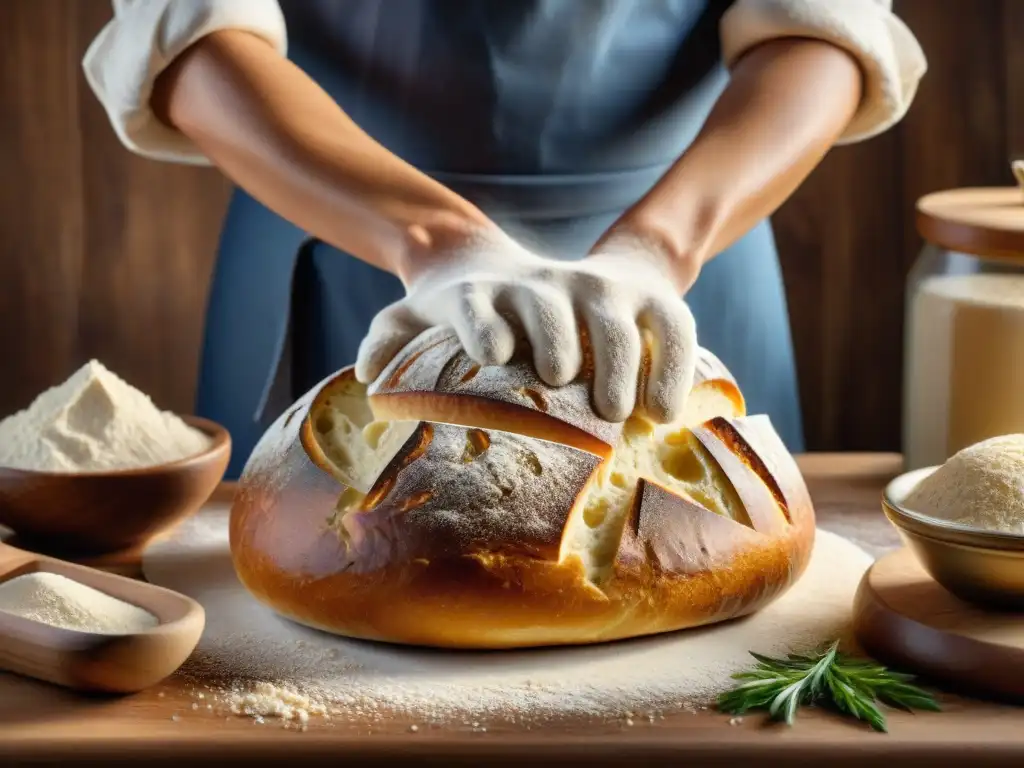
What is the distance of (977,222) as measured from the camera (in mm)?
1501

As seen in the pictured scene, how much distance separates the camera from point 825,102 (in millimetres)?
1581

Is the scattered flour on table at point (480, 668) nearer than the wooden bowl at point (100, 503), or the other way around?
the scattered flour on table at point (480, 668)

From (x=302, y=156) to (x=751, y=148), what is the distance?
464 mm

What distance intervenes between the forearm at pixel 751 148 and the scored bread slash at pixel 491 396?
9.3 inches

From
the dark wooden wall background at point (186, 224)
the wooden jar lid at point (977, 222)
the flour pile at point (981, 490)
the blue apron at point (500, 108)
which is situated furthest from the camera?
the dark wooden wall background at point (186, 224)

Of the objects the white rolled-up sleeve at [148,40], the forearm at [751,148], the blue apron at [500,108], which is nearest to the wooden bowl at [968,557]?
the forearm at [751,148]

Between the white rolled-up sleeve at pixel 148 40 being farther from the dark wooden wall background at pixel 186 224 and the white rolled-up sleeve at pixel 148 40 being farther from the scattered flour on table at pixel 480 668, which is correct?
the dark wooden wall background at pixel 186 224

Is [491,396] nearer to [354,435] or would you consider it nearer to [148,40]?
[354,435]

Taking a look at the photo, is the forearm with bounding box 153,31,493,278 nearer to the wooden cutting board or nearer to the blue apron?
the blue apron

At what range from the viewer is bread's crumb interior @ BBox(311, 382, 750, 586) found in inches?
43.3

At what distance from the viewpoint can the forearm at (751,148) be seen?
4.51 feet

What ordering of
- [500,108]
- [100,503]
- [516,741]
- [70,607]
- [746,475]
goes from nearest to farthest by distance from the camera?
[516,741], [70,607], [746,475], [100,503], [500,108]

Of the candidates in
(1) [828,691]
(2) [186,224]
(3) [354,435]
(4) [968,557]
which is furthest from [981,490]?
(2) [186,224]

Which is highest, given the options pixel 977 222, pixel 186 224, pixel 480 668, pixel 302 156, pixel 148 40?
pixel 148 40
